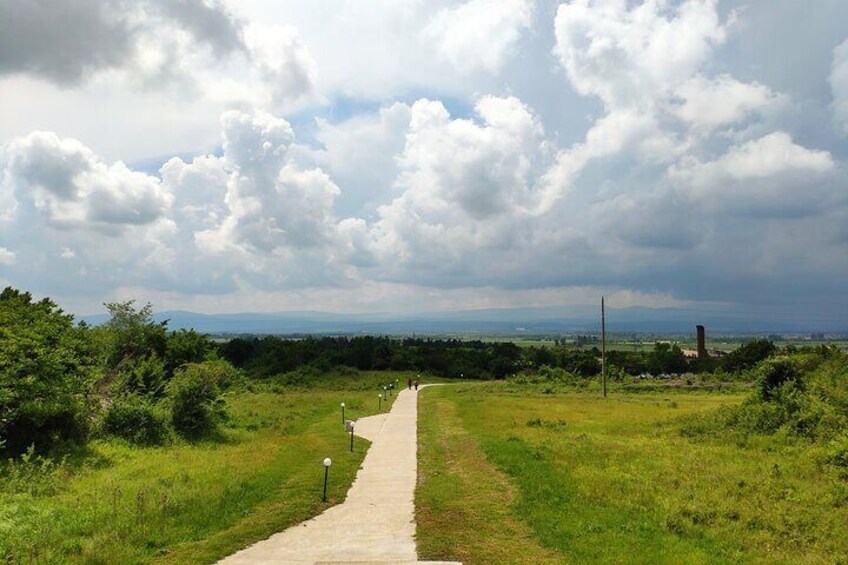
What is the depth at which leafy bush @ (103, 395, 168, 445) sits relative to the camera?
29281 millimetres

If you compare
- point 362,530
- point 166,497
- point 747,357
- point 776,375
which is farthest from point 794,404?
point 747,357

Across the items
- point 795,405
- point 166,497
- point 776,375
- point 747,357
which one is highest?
point 776,375

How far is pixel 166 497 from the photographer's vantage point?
16344 mm

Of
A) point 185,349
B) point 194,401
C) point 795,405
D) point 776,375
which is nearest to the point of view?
point 795,405

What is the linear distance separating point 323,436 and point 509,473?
40.0 ft

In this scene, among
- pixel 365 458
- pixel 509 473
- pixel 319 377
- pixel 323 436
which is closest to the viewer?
pixel 509 473

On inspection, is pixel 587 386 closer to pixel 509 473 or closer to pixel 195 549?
pixel 509 473

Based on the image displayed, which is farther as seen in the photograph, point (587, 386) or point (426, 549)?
point (587, 386)

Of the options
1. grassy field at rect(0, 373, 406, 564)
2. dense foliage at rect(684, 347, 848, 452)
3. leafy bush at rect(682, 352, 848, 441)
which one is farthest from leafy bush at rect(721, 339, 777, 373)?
grassy field at rect(0, 373, 406, 564)

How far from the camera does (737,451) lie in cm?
2575

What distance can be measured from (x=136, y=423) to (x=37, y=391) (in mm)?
6023

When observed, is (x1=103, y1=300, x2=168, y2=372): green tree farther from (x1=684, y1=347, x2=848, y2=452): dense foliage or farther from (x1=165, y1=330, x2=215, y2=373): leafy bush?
(x1=684, y1=347, x2=848, y2=452): dense foliage

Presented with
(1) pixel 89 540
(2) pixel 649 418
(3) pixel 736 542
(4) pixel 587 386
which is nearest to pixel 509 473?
(3) pixel 736 542

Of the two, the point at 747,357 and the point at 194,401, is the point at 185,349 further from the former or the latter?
the point at 747,357
